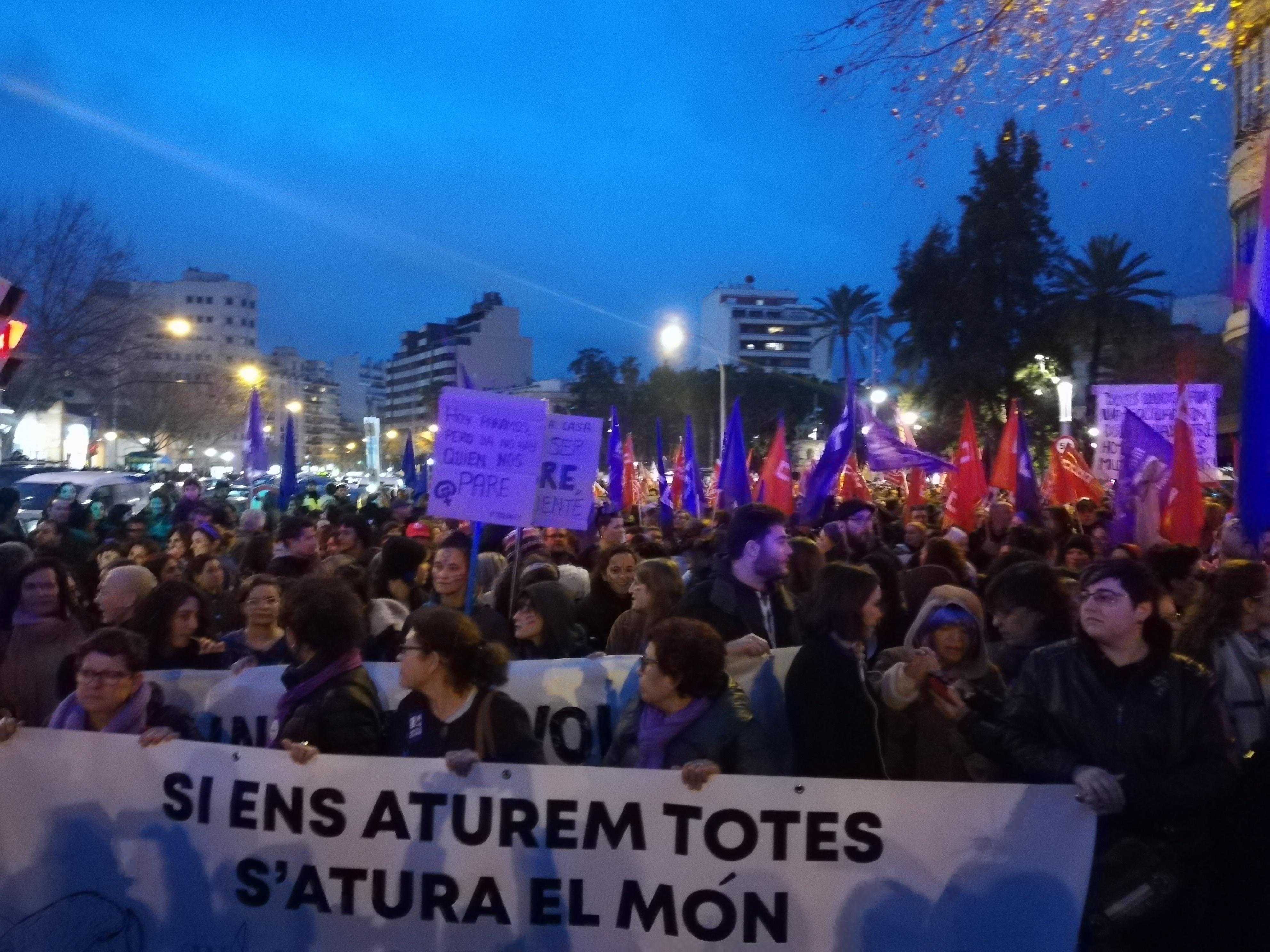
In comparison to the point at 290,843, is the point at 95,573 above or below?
above

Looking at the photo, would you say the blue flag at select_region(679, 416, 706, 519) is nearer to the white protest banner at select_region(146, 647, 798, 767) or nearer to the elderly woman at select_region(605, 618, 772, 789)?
the white protest banner at select_region(146, 647, 798, 767)

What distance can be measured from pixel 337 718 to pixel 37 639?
215 cm

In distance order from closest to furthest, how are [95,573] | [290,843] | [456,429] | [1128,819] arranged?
[1128,819] < [290,843] < [456,429] < [95,573]

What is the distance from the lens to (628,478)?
22.0 metres


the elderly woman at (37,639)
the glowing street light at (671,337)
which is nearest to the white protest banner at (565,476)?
the elderly woman at (37,639)

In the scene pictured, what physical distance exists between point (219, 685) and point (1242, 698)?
166 inches

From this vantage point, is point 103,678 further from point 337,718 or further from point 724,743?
point 724,743

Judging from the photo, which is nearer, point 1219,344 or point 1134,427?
point 1134,427

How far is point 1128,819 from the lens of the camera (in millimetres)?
3861

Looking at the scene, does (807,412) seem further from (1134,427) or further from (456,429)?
(456,429)

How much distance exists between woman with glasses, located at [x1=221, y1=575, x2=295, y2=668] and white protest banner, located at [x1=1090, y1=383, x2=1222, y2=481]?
30.8 feet

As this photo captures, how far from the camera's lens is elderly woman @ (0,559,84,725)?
5.52 meters

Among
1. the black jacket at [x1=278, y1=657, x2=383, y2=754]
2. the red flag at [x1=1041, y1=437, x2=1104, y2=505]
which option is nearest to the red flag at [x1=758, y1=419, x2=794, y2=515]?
the red flag at [x1=1041, y1=437, x2=1104, y2=505]

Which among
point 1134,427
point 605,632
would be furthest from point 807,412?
point 605,632
